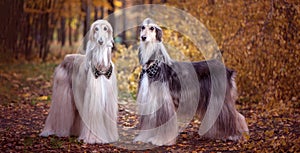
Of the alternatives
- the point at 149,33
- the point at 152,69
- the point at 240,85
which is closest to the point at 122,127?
the point at 152,69

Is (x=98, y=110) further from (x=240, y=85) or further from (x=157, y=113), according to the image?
(x=240, y=85)

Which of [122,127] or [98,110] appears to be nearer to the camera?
[98,110]

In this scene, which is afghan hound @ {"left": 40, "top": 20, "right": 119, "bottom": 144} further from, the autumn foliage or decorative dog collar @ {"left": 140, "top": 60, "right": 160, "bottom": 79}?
decorative dog collar @ {"left": 140, "top": 60, "right": 160, "bottom": 79}

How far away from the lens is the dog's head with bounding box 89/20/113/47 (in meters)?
5.66

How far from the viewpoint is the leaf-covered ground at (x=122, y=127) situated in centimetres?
578

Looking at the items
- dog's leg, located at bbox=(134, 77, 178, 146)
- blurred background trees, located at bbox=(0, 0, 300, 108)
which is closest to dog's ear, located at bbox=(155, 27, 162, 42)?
dog's leg, located at bbox=(134, 77, 178, 146)

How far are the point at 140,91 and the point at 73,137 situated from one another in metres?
1.10

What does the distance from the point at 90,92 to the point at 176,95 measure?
1.11 meters

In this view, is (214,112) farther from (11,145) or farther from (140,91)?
(11,145)

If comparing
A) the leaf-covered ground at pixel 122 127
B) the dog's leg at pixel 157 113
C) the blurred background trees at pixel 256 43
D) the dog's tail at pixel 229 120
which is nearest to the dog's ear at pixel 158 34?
the dog's leg at pixel 157 113

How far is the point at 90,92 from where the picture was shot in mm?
5789

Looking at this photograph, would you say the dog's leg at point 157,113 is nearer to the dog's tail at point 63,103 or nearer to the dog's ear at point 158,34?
the dog's ear at point 158,34


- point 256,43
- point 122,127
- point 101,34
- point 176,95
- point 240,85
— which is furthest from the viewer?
point 240,85

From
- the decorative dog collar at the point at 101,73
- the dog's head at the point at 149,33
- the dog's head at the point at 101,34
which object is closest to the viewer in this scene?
the dog's head at the point at 101,34
